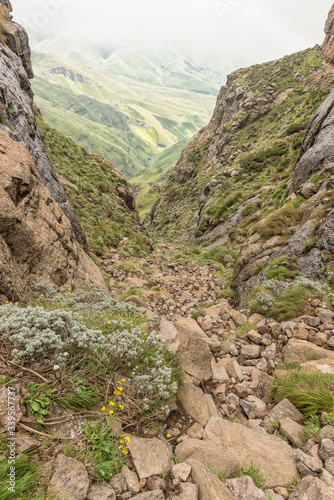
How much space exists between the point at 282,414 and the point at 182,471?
2.06m

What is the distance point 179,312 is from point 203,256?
10.2 m

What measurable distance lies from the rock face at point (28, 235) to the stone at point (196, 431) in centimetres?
403

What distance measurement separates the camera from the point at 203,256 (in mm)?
19031

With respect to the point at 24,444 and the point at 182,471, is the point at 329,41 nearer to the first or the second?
the point at 182,471

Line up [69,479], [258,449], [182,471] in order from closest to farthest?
[69,479], [182,471], [258,449]

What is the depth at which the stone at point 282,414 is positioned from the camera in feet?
12.4

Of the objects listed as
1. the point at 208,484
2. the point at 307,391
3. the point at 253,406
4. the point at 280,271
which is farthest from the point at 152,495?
the point at 280,271

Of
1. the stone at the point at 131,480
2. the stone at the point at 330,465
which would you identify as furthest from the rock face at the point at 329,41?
the stone at the point at 131,480

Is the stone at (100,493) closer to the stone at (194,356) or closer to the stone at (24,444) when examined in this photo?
the stone at (24,444)

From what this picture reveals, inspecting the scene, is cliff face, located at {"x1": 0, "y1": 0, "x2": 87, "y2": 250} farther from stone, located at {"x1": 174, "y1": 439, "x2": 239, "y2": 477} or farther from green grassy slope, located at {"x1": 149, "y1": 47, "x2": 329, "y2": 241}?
green grassy slope, located at {"x1": 149, "y1": 47, "x2": 329, "y2": 241}

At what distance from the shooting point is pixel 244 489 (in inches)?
107

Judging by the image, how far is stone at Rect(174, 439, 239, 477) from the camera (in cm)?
303

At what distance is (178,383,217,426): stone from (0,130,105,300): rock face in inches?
148

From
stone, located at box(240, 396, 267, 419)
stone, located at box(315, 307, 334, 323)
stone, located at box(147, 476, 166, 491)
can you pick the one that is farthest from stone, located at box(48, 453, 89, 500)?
stone, located at box(315, 307, 334, 323)
